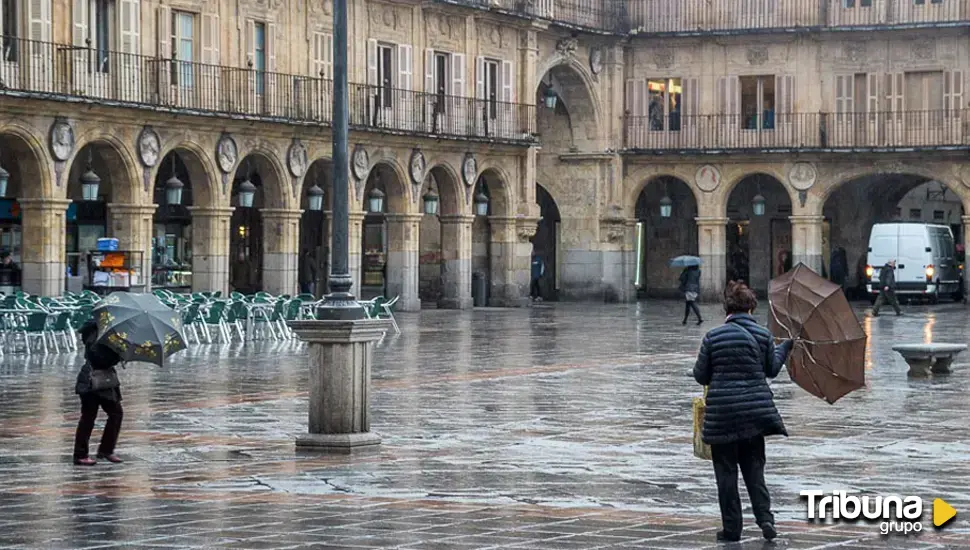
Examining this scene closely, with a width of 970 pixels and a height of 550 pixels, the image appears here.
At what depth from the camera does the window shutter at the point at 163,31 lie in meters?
38.0

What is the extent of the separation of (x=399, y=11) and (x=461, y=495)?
33.3 metres

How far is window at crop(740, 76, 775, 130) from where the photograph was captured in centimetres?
5197

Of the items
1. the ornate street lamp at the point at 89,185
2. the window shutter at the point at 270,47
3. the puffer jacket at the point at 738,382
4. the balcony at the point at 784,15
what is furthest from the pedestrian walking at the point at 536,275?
the puffer jacket at the point at 738,382

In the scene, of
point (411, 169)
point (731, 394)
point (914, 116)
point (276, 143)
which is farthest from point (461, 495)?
point (914, 116)

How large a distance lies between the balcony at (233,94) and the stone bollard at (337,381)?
1999 centimetres

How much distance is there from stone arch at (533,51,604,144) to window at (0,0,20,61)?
63.5ft

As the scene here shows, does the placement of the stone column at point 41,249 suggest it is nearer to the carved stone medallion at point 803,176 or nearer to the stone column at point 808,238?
the carved stone medallion at point 803,176

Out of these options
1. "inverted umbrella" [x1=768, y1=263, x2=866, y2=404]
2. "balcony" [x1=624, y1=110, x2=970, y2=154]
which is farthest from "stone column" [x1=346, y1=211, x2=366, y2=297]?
"inverted umbrella" [x1=768, y1=263, x2=866, y2=404]

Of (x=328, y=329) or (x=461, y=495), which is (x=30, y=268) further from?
(x=461, y=495)

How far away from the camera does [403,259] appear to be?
45.3m

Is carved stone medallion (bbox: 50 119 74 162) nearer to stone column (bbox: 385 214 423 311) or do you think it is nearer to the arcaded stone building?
the arcaded stone building

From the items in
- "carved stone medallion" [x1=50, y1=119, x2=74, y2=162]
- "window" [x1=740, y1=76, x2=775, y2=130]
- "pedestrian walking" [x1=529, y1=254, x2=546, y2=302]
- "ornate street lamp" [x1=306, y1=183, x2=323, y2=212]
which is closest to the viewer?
"carved stone medallion" [x1=50, y1=119, x2=74, y2=162]

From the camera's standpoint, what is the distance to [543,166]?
5322 centimetres

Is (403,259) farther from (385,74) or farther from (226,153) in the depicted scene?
(226,153)
